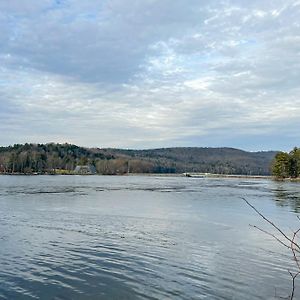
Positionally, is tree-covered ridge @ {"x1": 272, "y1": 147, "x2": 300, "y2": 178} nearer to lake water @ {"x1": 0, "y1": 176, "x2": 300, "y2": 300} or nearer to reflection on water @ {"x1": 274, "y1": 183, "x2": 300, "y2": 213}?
reflection on water @ {"x1": 274, "y1": 183, "x2": 300, "y2": 213}

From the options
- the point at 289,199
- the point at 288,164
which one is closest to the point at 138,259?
the point at 289,199

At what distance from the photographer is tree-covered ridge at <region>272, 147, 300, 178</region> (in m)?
113

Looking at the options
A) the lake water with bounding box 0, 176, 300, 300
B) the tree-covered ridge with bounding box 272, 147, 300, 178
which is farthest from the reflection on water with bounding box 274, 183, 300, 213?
the tree-covered ridge with bounding box 272, 147, 300, 178

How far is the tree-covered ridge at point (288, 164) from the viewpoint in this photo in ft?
371

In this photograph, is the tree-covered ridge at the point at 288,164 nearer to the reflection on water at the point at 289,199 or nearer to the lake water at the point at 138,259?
the reflection on water at the point at 289,199

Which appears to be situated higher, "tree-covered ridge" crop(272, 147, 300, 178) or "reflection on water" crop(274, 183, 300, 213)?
"tree-covered ridge" crop(272, 147, 300, 178)

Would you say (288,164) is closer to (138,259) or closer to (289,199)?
(289,199)

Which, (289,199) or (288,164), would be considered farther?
(288,164)

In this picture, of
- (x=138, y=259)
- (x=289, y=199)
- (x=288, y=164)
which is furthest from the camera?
(x=288, y=164)

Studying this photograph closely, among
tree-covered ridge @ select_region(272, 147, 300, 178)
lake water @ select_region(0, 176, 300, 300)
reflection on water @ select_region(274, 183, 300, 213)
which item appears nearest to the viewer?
lake water @ select_region(0, 176, 300, 300)

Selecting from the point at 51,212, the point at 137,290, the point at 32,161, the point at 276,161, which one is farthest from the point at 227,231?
the point at 32,161

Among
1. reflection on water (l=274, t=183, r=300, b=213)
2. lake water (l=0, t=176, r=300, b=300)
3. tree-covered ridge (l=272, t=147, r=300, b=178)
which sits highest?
tree-covered ridge (l=272, t=147, r=300, b=178)

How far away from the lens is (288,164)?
11556cm

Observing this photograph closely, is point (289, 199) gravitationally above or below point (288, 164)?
below
